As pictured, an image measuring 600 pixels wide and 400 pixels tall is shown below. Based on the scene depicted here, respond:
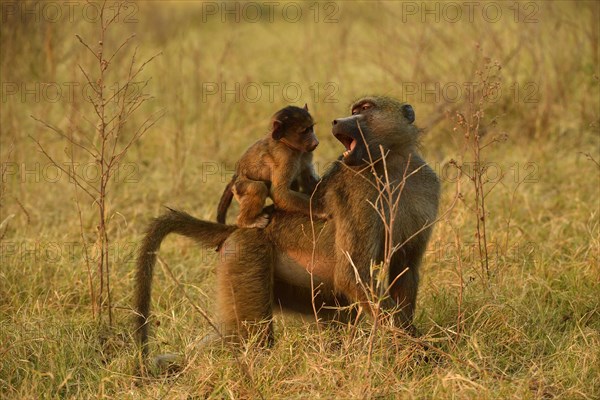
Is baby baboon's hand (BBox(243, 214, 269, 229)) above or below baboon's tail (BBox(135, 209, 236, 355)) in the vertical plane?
above

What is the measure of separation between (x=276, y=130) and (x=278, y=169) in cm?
14

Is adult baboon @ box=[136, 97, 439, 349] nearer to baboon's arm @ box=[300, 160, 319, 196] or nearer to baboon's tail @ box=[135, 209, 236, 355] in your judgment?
baboon's tail @ box=[135, 209, 236, 355]

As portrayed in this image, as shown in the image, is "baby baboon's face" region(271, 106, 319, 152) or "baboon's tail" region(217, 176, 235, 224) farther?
"baboon's tail" region(217, 176, 235, 224)

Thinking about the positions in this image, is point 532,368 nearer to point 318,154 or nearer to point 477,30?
point 318,154

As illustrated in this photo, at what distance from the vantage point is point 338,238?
10.0 ft

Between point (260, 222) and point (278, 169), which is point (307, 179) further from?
point (260, 222)

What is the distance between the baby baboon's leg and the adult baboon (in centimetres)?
4

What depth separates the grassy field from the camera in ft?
9.50

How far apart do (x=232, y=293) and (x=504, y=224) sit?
193cm

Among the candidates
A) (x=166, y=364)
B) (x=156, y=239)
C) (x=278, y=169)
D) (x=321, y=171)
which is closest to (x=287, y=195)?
(x=278, y=169)

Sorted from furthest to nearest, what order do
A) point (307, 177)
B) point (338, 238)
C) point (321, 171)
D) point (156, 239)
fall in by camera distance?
1. point (321, 171)
2. point (307, 177)
3. point (156, 239)
4. point (338, 238)

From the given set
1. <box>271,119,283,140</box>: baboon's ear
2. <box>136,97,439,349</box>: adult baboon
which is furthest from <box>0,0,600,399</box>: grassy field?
<box>271,119,283,140</box>: baboon's ear

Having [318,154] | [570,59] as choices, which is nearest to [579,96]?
[570,59]

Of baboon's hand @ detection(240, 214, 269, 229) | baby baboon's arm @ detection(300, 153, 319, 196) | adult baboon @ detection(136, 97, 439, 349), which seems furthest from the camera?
baby baboon's arm @ detection(300, 153, 319, 196)
